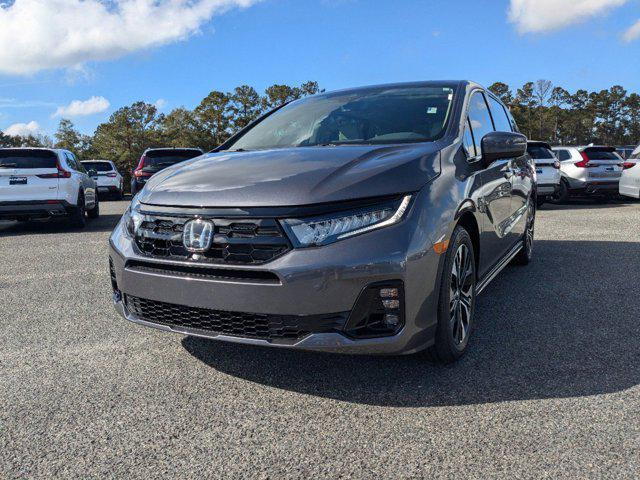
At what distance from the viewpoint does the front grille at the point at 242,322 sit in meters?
2.55

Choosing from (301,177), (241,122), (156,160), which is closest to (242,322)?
(301,177)

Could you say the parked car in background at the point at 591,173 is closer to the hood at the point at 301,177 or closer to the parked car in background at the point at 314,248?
the parked car in background at the point at 314,248

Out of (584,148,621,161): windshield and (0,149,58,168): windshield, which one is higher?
(0,149,58,168): windshield

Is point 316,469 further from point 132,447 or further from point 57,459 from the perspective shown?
point 57,459

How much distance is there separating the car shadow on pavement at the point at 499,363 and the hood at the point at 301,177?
3.22ft

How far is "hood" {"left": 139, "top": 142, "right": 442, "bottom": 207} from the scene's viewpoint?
262 centimetres

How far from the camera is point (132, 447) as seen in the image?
2.31m

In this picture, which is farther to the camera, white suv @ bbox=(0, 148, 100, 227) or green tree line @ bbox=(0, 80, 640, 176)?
green tree line @ bbox=(0, 80, 640, 176)

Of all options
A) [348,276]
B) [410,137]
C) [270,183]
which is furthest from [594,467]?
[410,137]

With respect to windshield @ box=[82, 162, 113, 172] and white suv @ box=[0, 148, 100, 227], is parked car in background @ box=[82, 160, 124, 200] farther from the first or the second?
white suv @ box=[0, 148, 100, 227]

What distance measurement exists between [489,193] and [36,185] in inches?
338

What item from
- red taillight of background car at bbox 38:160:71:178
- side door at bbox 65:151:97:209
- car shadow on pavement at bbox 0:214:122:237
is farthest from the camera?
side door at bbox 65:151:97:209

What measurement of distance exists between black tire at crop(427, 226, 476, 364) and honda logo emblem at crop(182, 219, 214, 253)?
1.17m

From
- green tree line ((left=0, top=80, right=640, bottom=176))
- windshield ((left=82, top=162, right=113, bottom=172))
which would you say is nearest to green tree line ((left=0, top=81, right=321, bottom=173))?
green tree line ((left=0, top=80, right=640, bottom=176))
